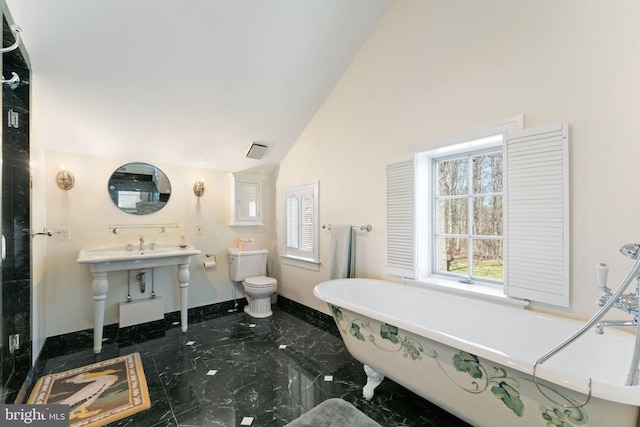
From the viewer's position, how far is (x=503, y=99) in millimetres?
1857

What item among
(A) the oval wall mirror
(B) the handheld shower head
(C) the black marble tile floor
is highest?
(A) the oval wall mirror

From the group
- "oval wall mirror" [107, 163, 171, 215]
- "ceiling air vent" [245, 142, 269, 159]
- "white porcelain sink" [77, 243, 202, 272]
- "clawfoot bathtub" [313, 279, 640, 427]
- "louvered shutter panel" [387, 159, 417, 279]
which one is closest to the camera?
"clawfoot bathtub" [313, 279, 640, 427]

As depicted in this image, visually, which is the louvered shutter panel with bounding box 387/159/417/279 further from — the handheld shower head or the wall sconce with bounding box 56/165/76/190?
the wall sconce with bounding box 56/165/76/190

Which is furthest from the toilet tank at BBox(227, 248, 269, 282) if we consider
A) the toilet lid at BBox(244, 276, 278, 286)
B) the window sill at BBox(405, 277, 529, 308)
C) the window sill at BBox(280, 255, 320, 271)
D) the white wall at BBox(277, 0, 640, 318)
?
the window sill at BBox(405, 277, 529, 308)

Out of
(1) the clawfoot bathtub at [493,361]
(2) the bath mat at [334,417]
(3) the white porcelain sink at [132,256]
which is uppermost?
(3) the white porcelain sink at [132,256]

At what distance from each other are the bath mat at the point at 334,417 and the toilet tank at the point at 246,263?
2099mm

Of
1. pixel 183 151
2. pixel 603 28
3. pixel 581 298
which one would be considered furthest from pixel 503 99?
pixel 183 151

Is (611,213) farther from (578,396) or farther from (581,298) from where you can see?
(578,396)

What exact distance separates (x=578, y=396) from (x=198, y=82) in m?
3.10

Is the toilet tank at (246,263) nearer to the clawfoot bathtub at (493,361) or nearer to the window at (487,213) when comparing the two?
the clawfoot bathtub at (493,361)

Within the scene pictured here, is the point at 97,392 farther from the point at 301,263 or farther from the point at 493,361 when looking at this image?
the point at 493,361

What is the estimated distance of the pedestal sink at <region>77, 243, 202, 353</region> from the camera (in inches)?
99.0

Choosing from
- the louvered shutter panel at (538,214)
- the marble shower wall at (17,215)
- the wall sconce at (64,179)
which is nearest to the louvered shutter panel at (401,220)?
the louvered shutter panel at (538,214)

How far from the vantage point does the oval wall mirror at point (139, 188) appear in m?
3.01
